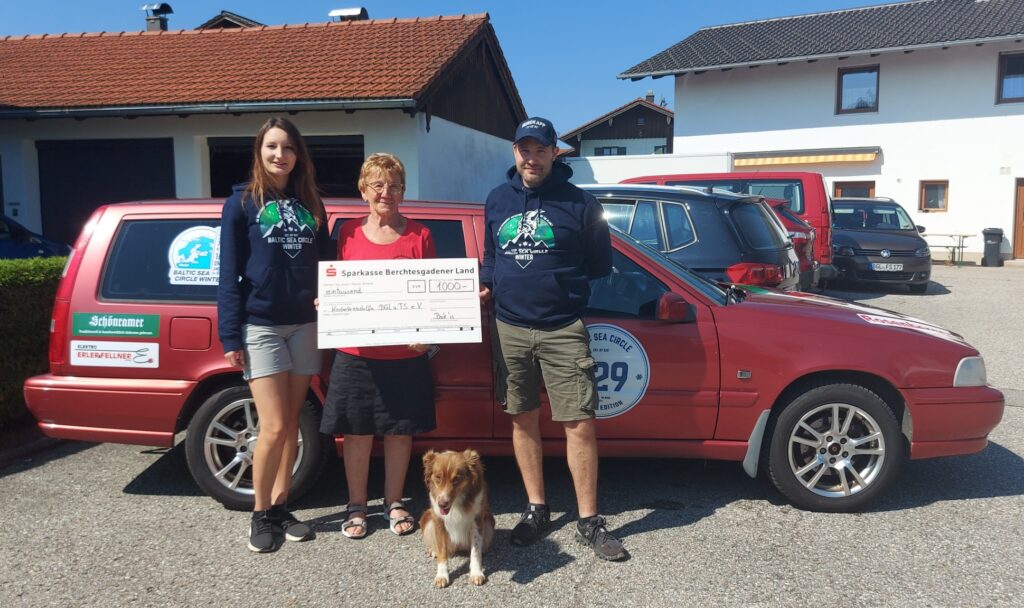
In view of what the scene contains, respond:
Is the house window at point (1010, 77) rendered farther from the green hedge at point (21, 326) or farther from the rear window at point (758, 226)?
the green hedge at point (21, 326)

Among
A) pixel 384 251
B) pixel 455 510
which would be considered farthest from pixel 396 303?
pixel 455 510

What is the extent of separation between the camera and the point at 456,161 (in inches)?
608

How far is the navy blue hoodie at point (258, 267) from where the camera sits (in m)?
3.30

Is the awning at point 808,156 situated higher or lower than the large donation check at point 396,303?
higher

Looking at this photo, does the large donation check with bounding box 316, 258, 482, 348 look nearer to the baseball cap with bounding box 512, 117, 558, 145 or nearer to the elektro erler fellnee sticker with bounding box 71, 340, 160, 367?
the baseball cap with bounding box 512, 117, 558, 145

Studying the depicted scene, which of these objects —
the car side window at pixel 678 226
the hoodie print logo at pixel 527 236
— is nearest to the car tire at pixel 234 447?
the hoodie print logo at pixel 527 236

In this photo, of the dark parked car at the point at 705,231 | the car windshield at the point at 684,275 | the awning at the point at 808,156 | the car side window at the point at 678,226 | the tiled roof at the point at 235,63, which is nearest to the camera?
the car windshield at the point at 684,275

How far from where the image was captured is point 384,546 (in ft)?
11.7

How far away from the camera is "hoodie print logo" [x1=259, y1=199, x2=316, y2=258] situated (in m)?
3.34

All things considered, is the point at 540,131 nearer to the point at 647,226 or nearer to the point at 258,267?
the point at 258,267

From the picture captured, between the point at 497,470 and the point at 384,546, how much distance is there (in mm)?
1137

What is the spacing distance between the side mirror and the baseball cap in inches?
38.4

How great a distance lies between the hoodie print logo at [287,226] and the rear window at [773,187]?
30.3 feet

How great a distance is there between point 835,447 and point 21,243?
1165 cm
